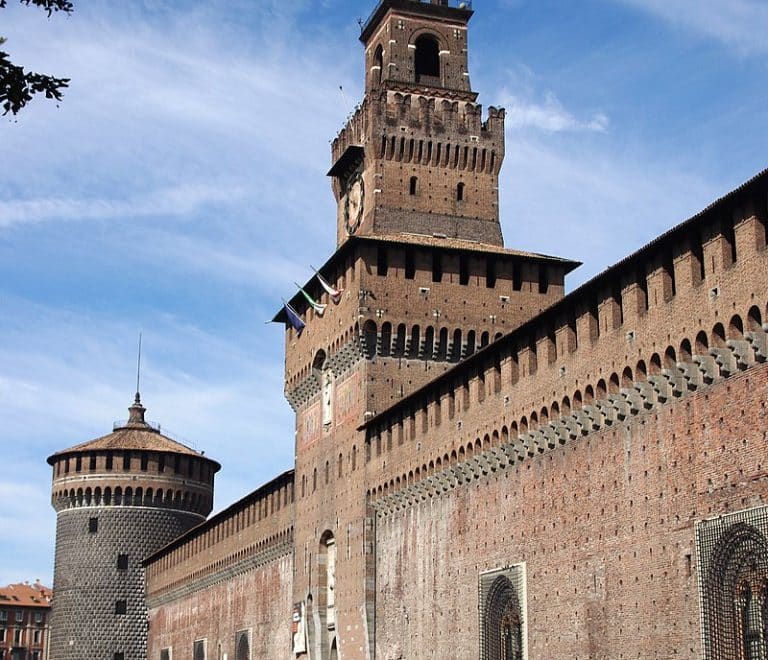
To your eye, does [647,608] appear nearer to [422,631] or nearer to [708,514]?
[708,514]

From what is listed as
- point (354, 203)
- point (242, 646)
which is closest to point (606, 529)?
point (354, 203)

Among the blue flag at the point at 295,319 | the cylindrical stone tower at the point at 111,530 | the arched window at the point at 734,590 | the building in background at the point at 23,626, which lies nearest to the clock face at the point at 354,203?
the blue flag at the point at 295,319

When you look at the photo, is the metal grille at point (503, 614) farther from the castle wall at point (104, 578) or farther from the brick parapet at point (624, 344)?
the castle wall at point (104, 578)

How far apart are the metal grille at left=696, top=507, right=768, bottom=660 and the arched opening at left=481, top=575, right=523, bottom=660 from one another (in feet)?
20.4

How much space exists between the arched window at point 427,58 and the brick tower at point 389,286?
4 cm

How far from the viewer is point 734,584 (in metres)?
19.0

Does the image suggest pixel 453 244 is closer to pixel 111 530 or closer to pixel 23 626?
pixel 111 530

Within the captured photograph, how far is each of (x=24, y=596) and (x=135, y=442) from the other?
139 feet

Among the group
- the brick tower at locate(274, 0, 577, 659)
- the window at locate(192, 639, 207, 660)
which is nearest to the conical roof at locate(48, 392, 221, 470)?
the window at locate(192, 639, 207, 660)

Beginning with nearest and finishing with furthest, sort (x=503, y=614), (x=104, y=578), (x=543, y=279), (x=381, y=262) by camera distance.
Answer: (x=503, y=614), (x=381, y=262), (x=543, y=279), (x=104, y=578)

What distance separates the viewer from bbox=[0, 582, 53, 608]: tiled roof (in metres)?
96.0

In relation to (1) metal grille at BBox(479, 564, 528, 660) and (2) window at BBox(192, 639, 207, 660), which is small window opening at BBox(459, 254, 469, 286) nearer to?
(1) metal grille at BBox(479, 564, 528, 660)

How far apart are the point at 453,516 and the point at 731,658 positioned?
10.2 metres

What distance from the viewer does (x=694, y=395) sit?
20.2m
